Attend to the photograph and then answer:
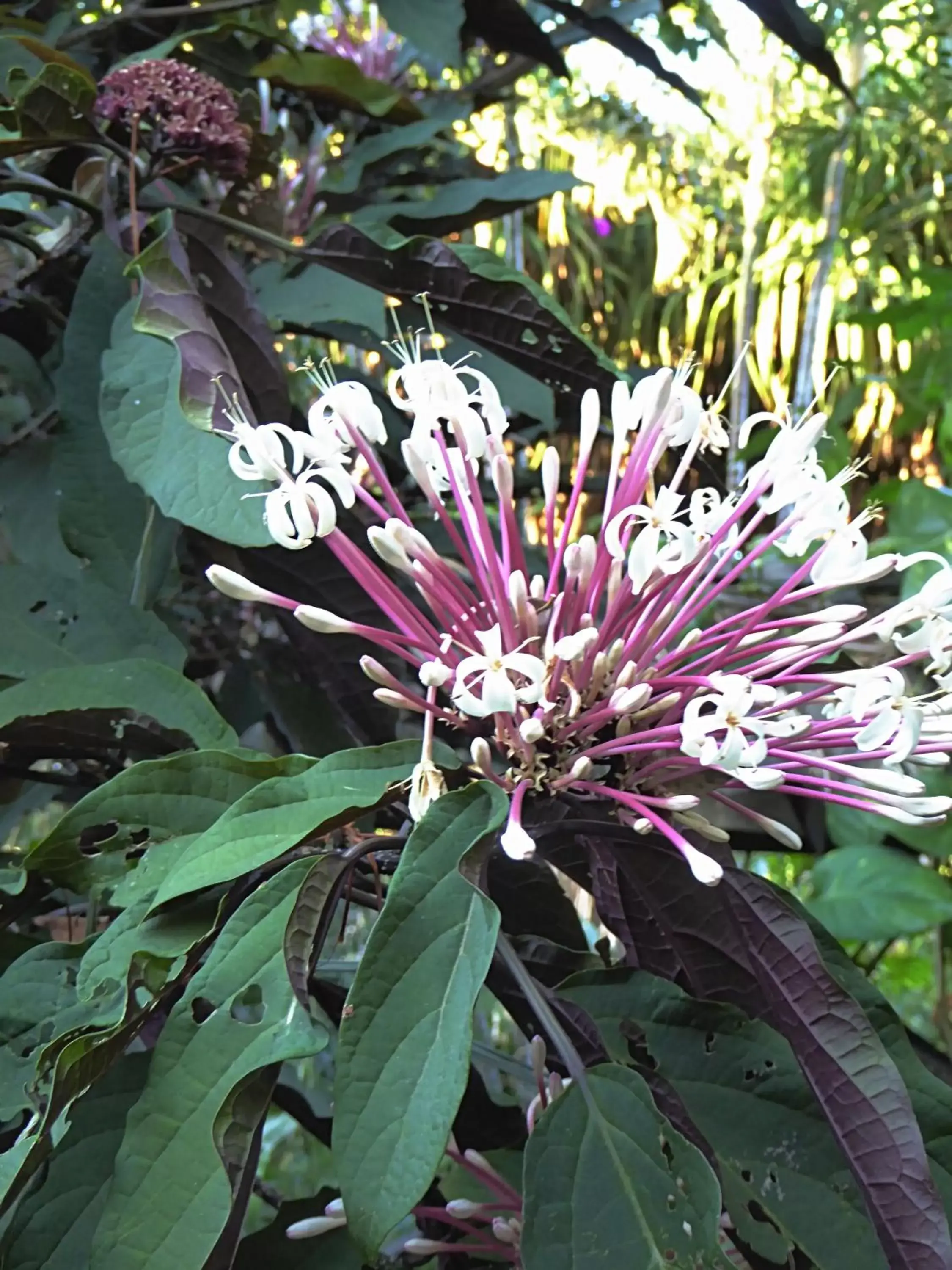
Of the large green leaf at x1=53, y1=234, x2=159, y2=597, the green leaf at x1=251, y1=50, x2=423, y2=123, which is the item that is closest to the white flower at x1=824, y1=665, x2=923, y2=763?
the large green leaf at x1=53, y1=234, x2=159, y2=597

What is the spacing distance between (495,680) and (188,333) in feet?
0.73

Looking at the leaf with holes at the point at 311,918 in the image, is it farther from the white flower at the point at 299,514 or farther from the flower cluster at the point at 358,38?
the flower cluster at the point at 358,38

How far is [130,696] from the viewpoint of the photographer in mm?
387

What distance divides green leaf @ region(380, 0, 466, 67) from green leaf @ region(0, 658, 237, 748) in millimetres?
516

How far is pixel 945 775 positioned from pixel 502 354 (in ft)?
1.56

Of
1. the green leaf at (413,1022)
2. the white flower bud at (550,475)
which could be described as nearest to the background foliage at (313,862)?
the green leaf at (413,1022)

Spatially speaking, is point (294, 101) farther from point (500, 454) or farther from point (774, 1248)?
point (774, 1248)

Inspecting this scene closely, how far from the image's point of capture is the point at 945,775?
67cm

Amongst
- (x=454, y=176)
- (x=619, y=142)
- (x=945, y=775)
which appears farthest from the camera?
(x=619, y=142)

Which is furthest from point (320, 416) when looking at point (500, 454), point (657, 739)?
point (657, 739)

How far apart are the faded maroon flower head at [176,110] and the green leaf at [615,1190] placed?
1.79ft

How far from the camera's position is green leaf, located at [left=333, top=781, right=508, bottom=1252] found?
0.23m

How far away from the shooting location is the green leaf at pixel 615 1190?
26 cm

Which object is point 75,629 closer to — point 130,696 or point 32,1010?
point 130,696
